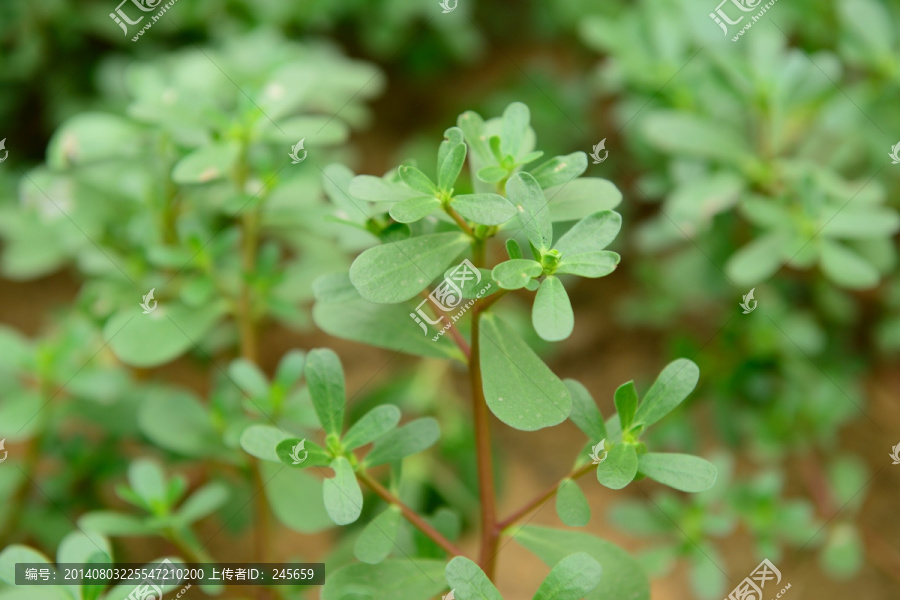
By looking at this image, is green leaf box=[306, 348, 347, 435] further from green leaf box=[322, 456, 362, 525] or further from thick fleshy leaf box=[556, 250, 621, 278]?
thick fleshy leaf box=[556, 250, 621, 278]

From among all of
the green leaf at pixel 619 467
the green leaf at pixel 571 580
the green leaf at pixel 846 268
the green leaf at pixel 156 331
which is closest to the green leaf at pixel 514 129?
the green leaf at pixel 619 467

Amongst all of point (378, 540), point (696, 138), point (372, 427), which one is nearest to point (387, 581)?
point (378, 540)

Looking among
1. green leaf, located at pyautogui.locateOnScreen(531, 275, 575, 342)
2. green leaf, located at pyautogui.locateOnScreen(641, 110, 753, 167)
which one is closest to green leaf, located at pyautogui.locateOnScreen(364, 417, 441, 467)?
green leaf, located at pyautogui.locateOnScreen(531, 275, 575, 342)

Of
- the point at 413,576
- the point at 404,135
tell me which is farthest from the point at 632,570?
the point at 404,135

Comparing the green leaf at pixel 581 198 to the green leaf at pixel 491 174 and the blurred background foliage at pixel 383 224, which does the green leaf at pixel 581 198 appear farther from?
the blurred background foliage at pixel 383 224

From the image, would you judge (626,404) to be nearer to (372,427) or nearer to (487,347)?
(487,347)

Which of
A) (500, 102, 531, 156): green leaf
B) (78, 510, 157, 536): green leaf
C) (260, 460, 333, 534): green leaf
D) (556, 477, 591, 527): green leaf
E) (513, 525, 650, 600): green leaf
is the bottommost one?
(78, 510, 157, 536): green leaf

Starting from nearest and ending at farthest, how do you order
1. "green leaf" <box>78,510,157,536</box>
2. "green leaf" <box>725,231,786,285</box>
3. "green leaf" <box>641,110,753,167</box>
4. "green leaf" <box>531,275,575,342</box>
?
"green leaf" <box>531,275,575,342</box>
"green leaf" <box>78,510,157,536</box>
"green leaf" <box>725,231,786,285</box>
"green leaf" <box>641,110,753,167</box>
